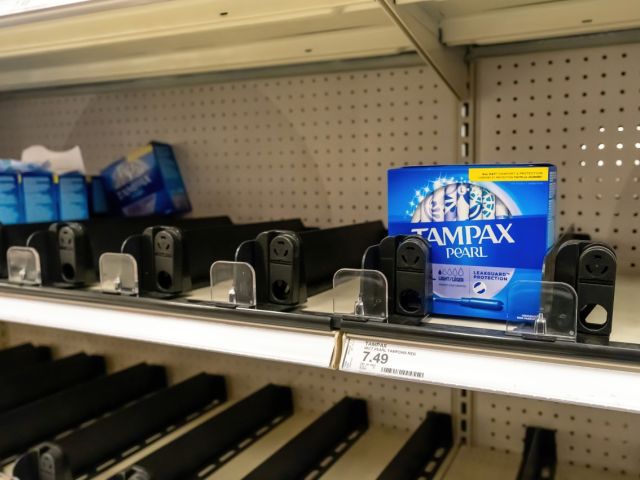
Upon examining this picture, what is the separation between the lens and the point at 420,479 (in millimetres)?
1209

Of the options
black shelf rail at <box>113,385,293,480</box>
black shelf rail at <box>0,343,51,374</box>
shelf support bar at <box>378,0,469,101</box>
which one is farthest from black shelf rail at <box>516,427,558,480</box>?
black shelf rail at <box>0,343,51,374</box>

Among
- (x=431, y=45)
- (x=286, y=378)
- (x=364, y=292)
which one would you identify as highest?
(x=431, y=45)

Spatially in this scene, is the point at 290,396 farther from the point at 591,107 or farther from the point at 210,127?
the point at 591,107

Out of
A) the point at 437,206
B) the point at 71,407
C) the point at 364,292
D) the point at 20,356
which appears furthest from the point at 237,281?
the point at 20,356

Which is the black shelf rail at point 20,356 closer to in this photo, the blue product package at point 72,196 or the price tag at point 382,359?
the blue product package at point 72,196

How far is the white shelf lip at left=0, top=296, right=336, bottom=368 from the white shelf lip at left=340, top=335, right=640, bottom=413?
0.25 ft

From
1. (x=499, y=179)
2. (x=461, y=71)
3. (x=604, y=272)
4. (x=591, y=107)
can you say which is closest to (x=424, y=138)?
(x=461, y=71)

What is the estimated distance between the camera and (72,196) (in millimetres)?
1457

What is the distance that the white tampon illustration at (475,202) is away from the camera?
0.81m

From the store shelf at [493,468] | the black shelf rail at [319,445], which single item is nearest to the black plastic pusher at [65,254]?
the black shelf rail at [319,445]

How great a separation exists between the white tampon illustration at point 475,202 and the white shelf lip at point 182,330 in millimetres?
272

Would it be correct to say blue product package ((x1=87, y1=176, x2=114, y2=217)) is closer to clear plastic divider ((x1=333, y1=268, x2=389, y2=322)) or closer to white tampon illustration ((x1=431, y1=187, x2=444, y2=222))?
clear plastic divider ((x1=333, y1=268, x2=389, y2=322))

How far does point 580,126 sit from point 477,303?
23.4 inches

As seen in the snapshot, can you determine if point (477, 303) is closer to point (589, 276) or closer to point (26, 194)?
point (589, 276)
